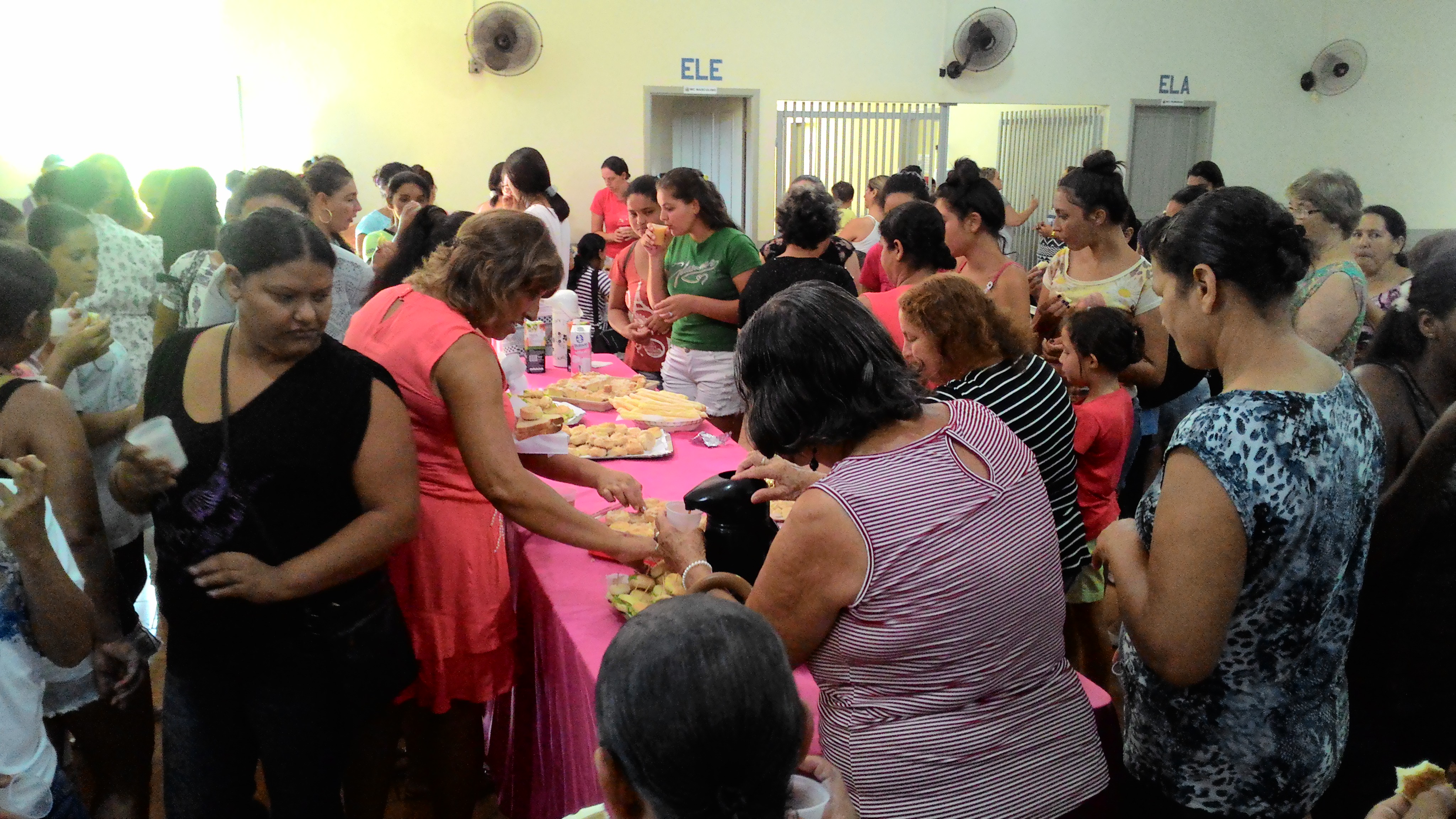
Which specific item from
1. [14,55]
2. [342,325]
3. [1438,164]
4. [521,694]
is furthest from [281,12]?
[1438,164]

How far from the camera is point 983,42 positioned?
9.57 metres

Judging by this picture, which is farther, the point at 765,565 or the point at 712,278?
the point at 712,278

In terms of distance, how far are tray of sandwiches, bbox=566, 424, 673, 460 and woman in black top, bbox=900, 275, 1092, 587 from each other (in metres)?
0.96

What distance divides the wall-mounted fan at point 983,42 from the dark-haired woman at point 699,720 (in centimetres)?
966

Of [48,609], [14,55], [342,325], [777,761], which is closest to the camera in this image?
[777,761]

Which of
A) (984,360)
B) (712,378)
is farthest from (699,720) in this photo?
(712,378)

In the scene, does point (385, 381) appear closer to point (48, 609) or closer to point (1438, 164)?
point (48, 609)

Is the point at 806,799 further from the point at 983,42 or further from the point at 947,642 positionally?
the point at 983,42

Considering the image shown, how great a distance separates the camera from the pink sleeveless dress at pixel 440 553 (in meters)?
2.05

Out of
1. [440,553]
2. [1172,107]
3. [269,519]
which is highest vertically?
[1172,107]

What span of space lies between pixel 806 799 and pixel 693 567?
80 cm

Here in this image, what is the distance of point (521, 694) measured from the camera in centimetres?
254

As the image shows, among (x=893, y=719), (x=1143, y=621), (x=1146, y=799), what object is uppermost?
(x=1143, y=621)

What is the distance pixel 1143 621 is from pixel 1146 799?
1.27 ft
